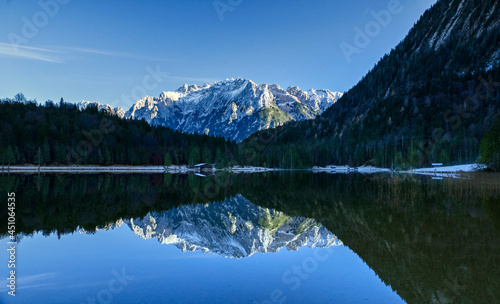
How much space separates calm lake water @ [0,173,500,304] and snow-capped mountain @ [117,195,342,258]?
127mm

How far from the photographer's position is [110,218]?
31422 mm

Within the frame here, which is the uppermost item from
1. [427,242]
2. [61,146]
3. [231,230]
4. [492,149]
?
[61,146]

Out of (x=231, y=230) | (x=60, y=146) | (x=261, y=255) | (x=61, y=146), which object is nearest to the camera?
(x=261, y=255)

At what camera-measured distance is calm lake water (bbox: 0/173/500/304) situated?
13.9 m

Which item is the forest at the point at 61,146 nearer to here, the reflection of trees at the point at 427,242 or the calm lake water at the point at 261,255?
the calm lake water at the point at 261,255

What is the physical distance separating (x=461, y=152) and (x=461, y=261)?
155m


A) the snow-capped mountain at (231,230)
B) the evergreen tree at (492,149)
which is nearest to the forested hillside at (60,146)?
the evergreen tree at (492,149)

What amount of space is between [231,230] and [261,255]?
9.09 metres

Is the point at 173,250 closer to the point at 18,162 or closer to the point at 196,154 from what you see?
the point at 18,162

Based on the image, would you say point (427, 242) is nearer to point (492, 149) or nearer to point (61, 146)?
point (492, 149)

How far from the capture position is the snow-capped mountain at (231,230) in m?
23.6

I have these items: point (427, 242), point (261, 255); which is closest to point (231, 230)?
point (261, 255)

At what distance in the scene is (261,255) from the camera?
Answer: 21.7m

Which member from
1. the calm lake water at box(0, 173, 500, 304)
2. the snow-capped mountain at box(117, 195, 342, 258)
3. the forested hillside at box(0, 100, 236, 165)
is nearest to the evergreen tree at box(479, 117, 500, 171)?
the calm lake water at box(0, 173, 500, 304)
